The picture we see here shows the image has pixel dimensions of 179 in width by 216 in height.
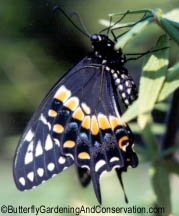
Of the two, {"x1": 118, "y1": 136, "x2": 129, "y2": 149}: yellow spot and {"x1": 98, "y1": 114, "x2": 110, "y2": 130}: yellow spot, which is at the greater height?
{"x1": 98, "y1": 114, "x2": 110, "y2": 130}: yellow spot

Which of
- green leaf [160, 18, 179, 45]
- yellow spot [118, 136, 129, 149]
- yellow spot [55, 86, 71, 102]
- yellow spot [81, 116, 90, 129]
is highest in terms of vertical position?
yellow spot [55, 86, 71, 102]

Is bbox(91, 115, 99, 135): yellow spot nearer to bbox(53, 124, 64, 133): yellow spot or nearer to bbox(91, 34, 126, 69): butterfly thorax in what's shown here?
bbox(53, 124, 64, 133): yellow spot

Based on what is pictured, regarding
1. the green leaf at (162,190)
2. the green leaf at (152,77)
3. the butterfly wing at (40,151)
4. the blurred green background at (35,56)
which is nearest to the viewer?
the green leaf at (152,77)

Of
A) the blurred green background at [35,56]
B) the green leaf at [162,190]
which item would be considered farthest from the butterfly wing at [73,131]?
the blurred green background at [35,56]

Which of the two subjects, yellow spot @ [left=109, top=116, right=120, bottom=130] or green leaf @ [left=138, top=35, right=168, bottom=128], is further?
yellow spot @ [left=109, top=116, right=120, bottom=130]

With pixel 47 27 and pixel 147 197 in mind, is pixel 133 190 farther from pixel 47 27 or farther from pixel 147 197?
pixel 47 27

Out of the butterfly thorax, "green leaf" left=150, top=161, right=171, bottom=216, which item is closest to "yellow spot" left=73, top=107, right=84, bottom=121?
the butterfly thorax

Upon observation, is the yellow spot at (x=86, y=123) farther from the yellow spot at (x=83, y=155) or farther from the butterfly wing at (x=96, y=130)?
the yellow spot at (x=83, y=155)
